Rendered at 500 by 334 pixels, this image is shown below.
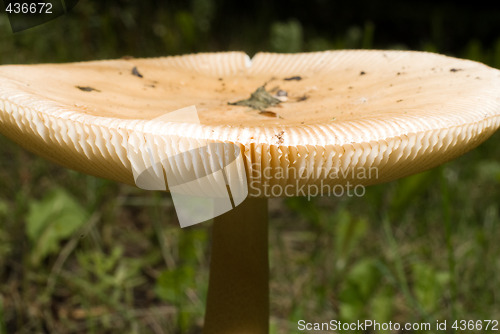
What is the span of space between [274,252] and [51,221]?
2.85 feet

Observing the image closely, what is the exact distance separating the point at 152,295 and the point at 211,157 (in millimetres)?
1349

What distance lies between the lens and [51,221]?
198 cm

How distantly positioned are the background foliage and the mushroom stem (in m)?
0.34

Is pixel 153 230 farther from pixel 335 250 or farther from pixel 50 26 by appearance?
pixel 50 26

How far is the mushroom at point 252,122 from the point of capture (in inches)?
34.6

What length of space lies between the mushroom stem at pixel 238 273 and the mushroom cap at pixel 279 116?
0.27m

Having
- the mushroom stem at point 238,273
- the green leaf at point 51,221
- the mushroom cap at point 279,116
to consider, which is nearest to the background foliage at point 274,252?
the green leaf at point 51,221

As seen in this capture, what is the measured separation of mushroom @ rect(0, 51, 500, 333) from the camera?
0.88 m

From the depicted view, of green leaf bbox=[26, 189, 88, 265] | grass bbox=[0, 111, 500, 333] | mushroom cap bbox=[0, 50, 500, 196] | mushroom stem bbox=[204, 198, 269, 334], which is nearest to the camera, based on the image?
mushroom cap bbox=[0, 50, 500, 196]

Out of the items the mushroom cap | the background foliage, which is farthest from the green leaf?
the mushroom cap

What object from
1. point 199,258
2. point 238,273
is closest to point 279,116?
point 238,273

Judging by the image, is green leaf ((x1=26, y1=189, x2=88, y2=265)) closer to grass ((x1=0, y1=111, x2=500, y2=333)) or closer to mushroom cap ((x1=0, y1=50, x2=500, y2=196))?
grass ((x1=0, y1=111, x2=500, y2=333))

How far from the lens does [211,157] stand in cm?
87

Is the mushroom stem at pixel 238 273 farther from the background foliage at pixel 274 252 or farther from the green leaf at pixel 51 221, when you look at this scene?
the green leaf at pixel 51 221
